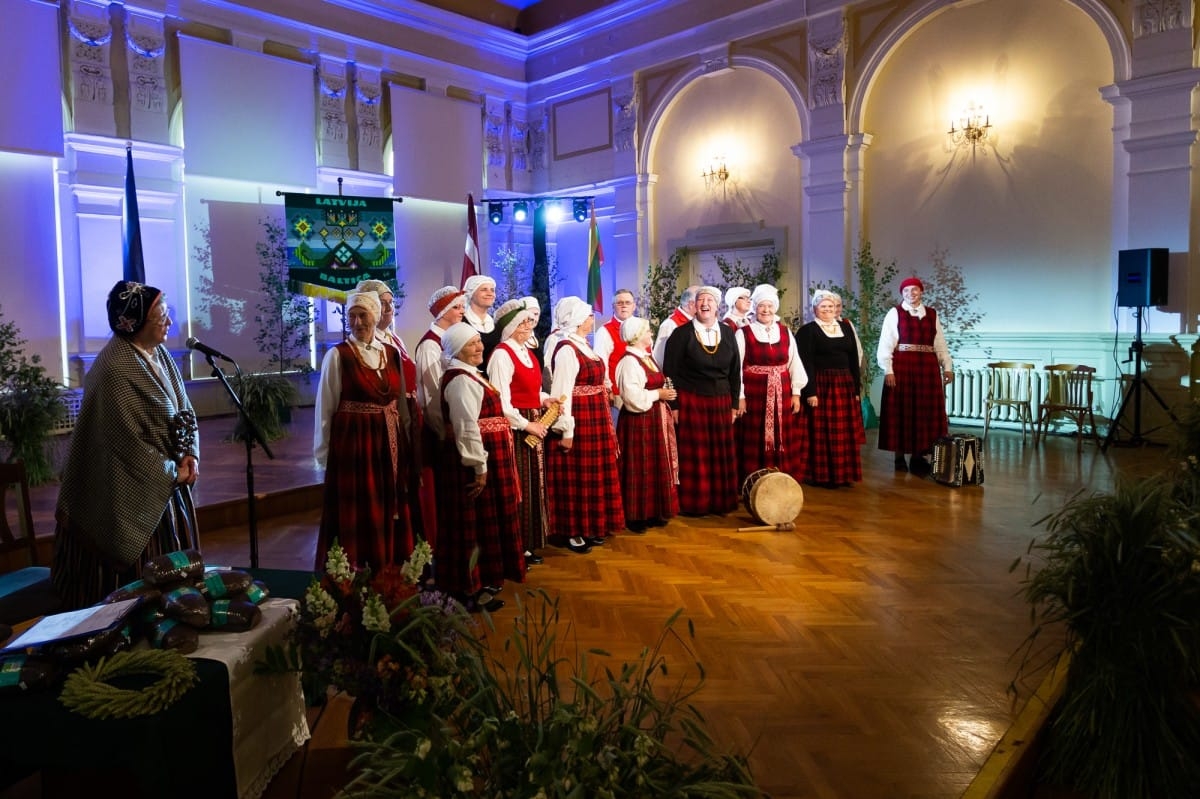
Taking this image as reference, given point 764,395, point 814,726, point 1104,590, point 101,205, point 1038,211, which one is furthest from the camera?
point 101,205

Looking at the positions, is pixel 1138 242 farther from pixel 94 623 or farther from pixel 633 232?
pixel 94 623

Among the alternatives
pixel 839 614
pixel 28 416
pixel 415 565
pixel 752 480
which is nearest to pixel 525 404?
pixel 752 480

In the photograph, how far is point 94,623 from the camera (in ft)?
6.00

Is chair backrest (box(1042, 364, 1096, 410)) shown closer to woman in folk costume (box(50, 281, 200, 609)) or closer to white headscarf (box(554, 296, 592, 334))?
white headscarf (box(554, 296, 592, 334))

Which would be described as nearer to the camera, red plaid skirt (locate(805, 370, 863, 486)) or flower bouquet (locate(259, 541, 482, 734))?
flower bouquet (locate(259, 541, 482, 734))

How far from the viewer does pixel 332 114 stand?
10.9m

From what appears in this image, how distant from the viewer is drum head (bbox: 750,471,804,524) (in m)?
5.03

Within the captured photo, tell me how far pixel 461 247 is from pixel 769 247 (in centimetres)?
490

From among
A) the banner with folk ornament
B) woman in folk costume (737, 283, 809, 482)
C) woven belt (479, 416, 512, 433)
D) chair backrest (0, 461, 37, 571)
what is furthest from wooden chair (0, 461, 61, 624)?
the banner with folk ornament

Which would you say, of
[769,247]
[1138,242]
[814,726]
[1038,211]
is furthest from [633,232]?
[814,726]

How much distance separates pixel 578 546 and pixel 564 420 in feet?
2.63

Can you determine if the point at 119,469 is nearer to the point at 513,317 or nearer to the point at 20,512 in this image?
the point at 20,512

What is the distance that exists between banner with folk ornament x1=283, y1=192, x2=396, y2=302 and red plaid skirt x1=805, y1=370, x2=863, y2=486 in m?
5.91

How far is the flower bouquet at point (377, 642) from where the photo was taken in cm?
172
